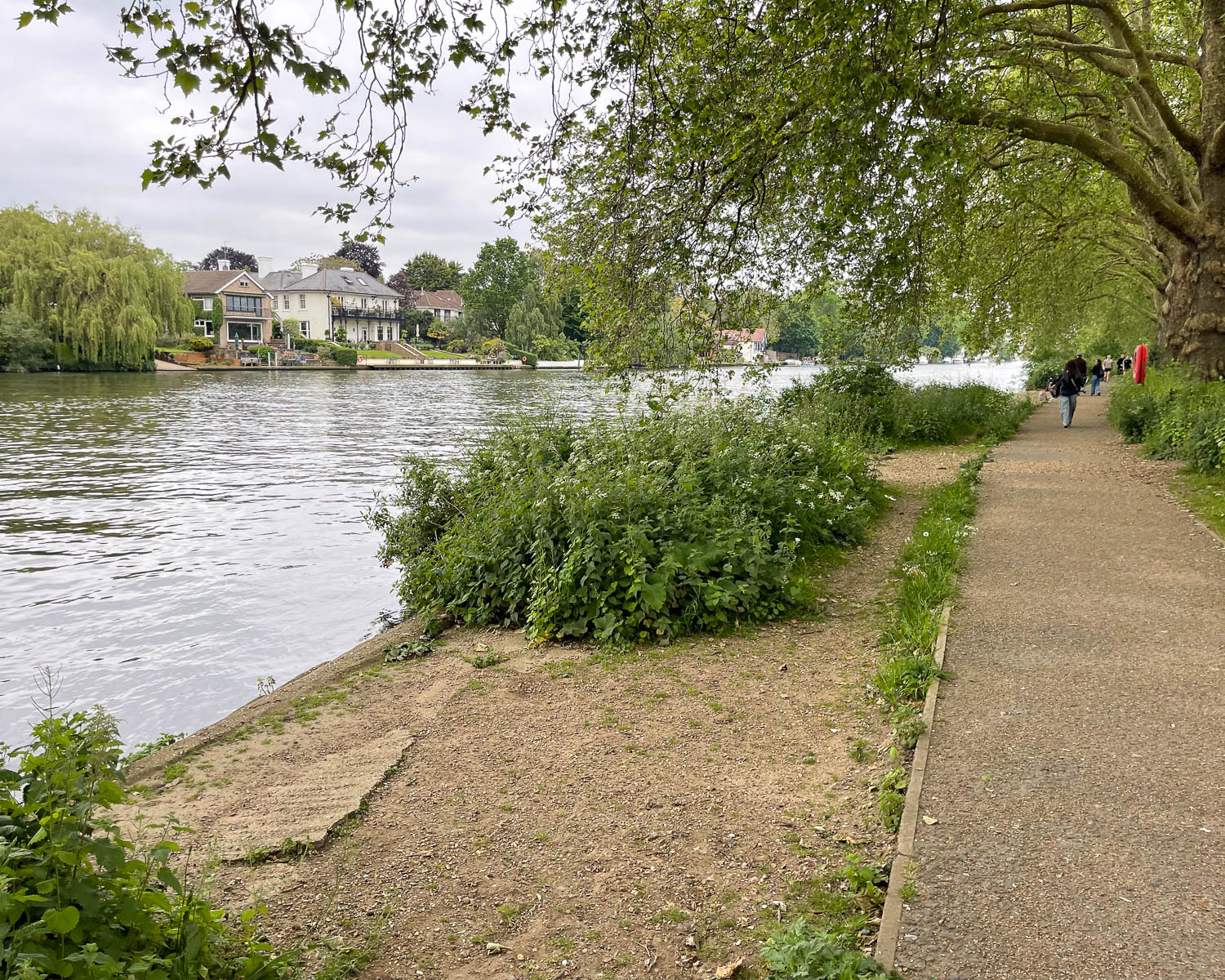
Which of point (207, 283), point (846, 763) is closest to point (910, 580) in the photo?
point (846, 763)

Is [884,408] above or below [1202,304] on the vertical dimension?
below

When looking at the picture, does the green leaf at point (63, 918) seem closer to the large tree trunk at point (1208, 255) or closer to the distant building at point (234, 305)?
the large tree trunk at point (1208, 255)

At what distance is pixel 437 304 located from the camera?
110938 millimetres

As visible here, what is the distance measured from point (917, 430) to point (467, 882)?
18.2m

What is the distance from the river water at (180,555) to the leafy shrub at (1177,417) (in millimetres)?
9000

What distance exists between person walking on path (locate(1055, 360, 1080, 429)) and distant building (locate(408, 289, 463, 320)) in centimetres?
9000

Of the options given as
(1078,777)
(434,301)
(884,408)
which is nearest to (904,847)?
(1078,777)

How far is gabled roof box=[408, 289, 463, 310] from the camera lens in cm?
10925

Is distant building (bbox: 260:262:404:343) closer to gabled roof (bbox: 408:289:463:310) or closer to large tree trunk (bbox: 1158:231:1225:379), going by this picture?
gabled roof (bbox: 408:289:463:310)

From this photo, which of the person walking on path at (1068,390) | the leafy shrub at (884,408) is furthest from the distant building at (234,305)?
the person walking on path at (1068,390)

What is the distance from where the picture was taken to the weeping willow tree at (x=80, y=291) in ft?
170

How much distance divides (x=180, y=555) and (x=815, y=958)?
41.3ft

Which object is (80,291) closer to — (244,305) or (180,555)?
(244,305)

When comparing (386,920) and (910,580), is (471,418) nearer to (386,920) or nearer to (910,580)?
(910,580)
